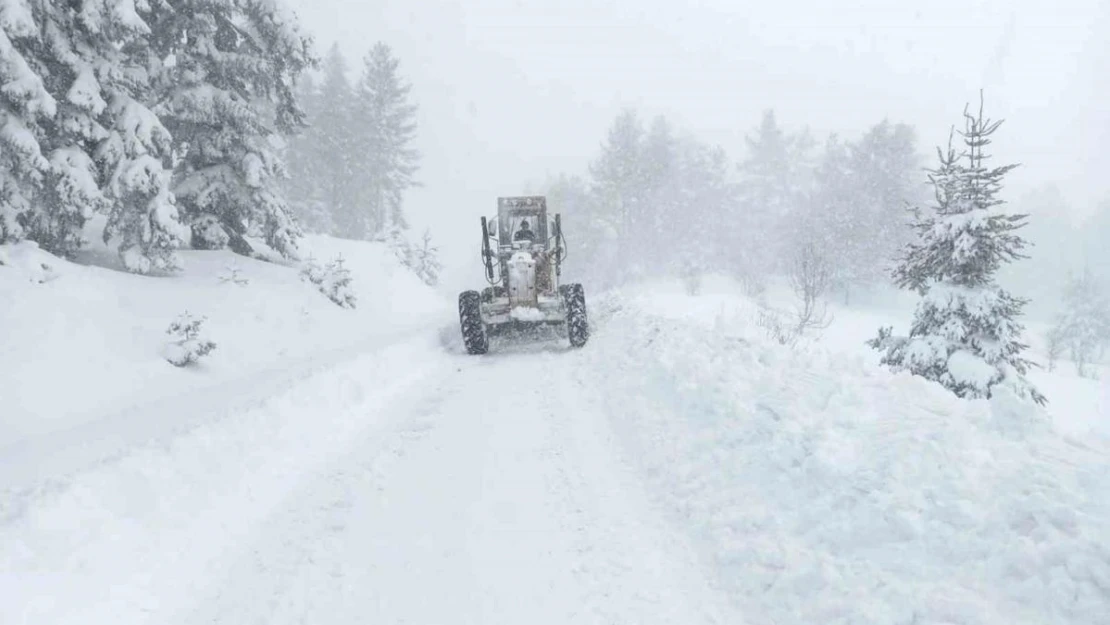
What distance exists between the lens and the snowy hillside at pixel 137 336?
722cm

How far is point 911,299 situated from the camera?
122 ft

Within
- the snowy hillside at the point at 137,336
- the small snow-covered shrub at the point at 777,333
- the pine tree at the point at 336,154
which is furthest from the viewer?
the pine tree at the point at 336,154

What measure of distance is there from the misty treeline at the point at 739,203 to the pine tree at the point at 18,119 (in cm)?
3351

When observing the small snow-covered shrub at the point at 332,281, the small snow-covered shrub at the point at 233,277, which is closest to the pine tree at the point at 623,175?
the small snow-covered shrub at the point at 332,281

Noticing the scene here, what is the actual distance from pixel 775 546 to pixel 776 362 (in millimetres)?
3634

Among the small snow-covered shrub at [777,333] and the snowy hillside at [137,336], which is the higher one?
the snowy hillside at [137,336]

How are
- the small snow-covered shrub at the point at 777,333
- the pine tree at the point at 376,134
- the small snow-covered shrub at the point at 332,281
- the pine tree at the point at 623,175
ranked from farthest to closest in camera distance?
the pine tree at the point at 623,175 → the pine tree at the point at 376,134 → the small snow-covered shrub at the point at 332,281 → the small snow-covered shrub at the point at 777,333

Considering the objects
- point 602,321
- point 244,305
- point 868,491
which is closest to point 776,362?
point 868,491

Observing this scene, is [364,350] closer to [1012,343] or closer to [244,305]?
[244,305]

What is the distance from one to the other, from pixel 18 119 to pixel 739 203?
46009 millimetres

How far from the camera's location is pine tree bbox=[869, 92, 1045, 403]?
8922mm

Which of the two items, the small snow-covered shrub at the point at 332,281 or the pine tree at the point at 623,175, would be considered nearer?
the small snow-covered shrub at the point at 332,281

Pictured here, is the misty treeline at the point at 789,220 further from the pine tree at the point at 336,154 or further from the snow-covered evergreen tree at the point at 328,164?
the snow-covered evergreen tree at the point at 328,164

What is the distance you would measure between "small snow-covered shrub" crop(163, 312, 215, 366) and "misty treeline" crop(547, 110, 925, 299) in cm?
3218
